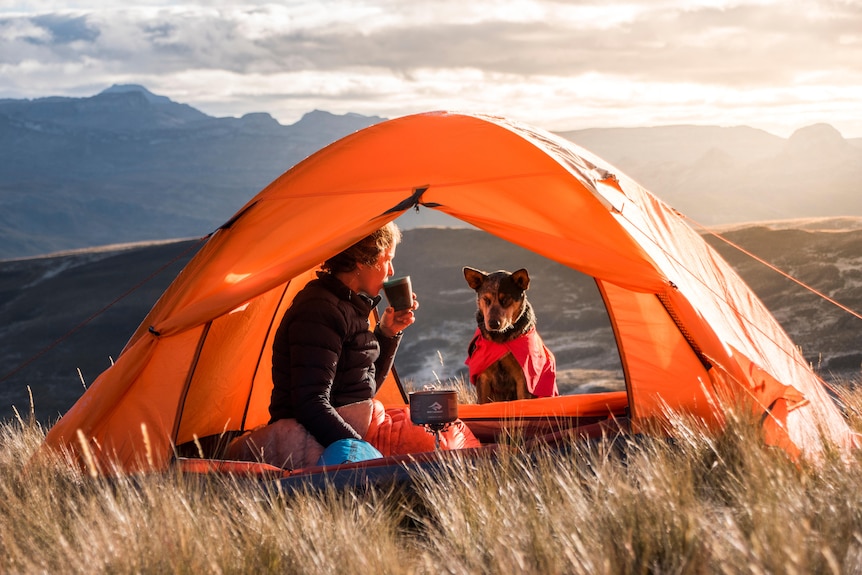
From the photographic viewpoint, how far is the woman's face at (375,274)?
5.02 meters

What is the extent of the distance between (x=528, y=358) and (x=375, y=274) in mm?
1870

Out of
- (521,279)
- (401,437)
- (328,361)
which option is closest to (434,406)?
(328,361)

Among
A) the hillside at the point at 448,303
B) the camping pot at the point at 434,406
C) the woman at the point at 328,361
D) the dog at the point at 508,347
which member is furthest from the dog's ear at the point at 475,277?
the camping pot at the point at 434,406

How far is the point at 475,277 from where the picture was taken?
6.95m

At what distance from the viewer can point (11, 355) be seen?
59938 millimetres

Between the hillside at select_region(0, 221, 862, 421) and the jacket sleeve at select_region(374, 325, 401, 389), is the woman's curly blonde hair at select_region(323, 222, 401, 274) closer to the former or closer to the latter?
the jacket sleeve at select_region(374, 325, 401, 389)

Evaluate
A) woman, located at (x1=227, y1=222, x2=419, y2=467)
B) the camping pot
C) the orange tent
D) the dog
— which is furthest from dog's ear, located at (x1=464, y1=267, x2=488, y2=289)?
the camping pot

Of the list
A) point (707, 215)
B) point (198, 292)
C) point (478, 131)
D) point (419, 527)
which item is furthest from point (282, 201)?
point (707, 215)

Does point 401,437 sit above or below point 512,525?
below

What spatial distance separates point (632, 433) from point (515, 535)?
164 cm

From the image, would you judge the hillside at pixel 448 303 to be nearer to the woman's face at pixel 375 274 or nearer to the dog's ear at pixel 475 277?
the woman's face at pixel 375 274

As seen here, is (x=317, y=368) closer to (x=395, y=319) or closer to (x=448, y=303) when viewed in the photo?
(x=395, y=319)

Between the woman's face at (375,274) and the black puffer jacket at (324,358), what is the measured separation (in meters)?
0.08

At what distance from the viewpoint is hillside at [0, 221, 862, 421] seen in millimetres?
22938
